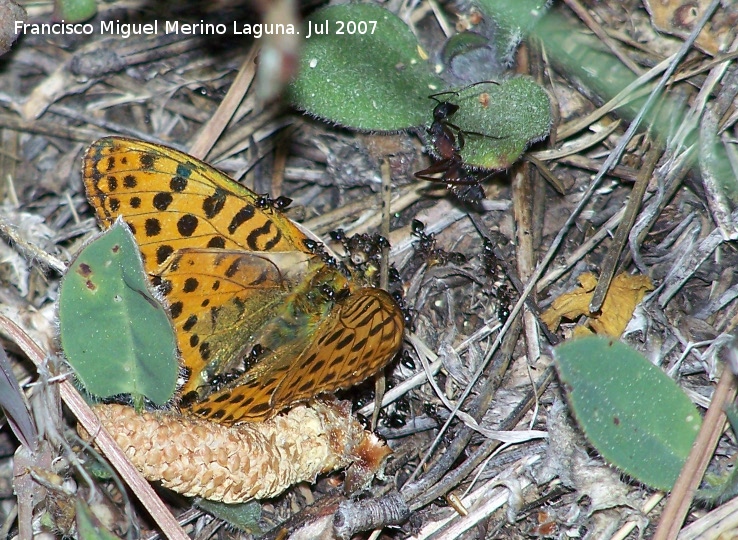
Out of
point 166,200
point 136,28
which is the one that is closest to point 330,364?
point 166,200

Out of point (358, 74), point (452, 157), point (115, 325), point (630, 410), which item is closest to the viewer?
point (630, 410)

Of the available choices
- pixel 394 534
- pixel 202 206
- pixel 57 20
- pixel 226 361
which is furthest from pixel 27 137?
pixel 394 534

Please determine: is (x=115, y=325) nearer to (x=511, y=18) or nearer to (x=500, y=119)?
(x=500, y=119)

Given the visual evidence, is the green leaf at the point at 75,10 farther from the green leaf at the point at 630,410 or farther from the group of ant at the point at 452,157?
the green leaf at the point at 630,410

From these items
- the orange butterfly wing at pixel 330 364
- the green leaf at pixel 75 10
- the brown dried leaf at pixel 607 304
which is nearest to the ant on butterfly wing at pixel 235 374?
the orange butterfly wing at pixel 330 364

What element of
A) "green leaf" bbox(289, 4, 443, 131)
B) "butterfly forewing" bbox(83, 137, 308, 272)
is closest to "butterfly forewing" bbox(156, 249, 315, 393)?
"butterfly forewing" bbox(83, 137, 308, 272)

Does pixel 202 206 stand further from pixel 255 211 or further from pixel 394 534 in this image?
pixel 394 534
